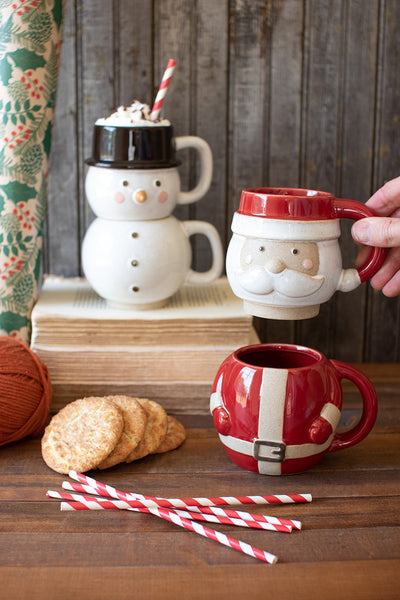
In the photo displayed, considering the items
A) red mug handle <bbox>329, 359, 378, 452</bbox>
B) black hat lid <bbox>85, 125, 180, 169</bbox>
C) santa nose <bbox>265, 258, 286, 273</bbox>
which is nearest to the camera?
santa nose <bbox>265, 258, 286, 273</bbox>

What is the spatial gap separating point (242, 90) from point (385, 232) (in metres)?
0.55

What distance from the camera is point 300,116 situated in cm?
124

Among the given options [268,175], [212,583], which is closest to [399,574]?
[212,583]

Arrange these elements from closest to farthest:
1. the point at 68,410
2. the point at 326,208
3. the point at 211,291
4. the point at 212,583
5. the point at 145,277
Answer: the point at 212,583
the point at 326,208
the point at 68,410
the point at 145,277
the point at 211,291

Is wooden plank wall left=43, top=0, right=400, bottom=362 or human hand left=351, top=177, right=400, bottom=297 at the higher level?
wooden plank wall left=43, top=0, right=400, bottom=362

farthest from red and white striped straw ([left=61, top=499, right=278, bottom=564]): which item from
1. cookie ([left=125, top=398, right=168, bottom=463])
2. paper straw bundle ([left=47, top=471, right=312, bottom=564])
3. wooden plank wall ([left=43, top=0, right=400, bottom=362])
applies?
wooden plank wall ([left=43, top=0, right=400, bottom=362])

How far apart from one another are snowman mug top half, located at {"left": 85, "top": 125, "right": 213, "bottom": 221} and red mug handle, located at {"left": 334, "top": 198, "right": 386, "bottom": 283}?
12.6 inches

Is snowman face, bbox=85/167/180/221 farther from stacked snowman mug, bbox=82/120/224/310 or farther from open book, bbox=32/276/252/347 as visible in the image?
open book, bbox=32/276/252/347

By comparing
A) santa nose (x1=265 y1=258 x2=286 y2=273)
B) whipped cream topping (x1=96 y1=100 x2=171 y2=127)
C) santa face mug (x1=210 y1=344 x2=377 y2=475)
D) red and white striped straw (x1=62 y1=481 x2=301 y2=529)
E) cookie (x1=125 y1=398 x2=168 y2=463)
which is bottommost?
red and white striped straw (x1=62 y1=481 x2=301 y2=529)

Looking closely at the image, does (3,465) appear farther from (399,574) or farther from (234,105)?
(234,105)

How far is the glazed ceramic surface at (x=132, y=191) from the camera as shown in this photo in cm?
101

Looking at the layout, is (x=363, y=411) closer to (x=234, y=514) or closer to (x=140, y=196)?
(x=234, y=514)

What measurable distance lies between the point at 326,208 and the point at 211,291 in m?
0.44

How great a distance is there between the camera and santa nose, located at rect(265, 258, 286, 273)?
2.50 feet
